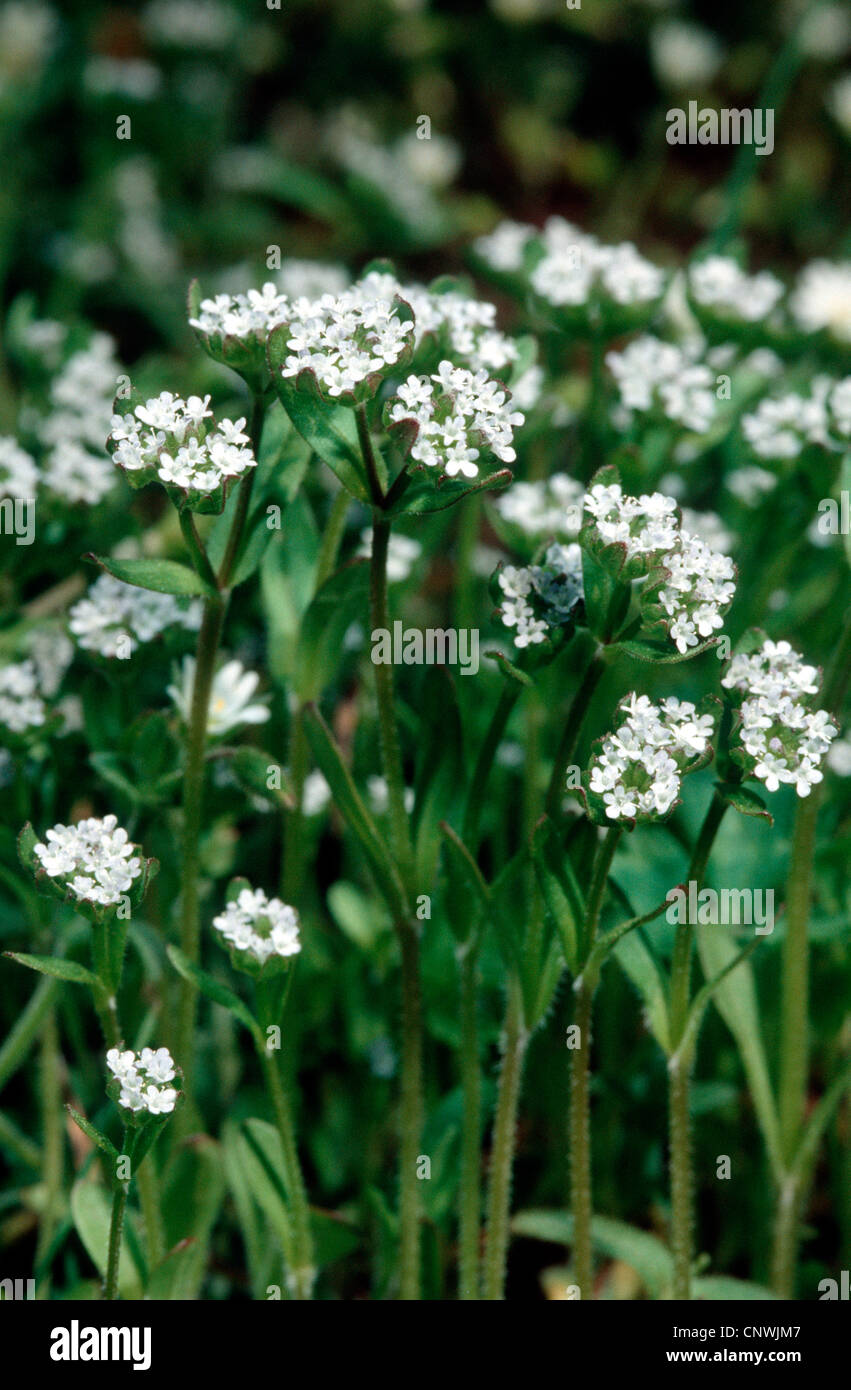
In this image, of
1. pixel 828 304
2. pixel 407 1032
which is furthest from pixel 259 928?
pixel 828 304

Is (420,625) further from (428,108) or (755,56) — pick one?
(755,56)

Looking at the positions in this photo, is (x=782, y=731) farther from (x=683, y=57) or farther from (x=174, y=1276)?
(x=683, y=57)

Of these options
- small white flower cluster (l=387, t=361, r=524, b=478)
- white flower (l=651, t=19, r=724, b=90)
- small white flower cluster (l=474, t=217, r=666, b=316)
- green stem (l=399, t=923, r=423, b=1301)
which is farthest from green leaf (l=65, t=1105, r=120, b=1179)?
white flower (l=651, t=19, r=724, b=90)

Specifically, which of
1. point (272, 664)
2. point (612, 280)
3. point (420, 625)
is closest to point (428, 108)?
point (420, 625)

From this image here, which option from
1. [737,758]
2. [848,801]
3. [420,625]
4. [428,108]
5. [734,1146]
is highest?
[428,108]

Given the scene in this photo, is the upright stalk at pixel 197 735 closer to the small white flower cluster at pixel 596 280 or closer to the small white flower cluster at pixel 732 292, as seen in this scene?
the small white flower cluster at pixel 596 280
